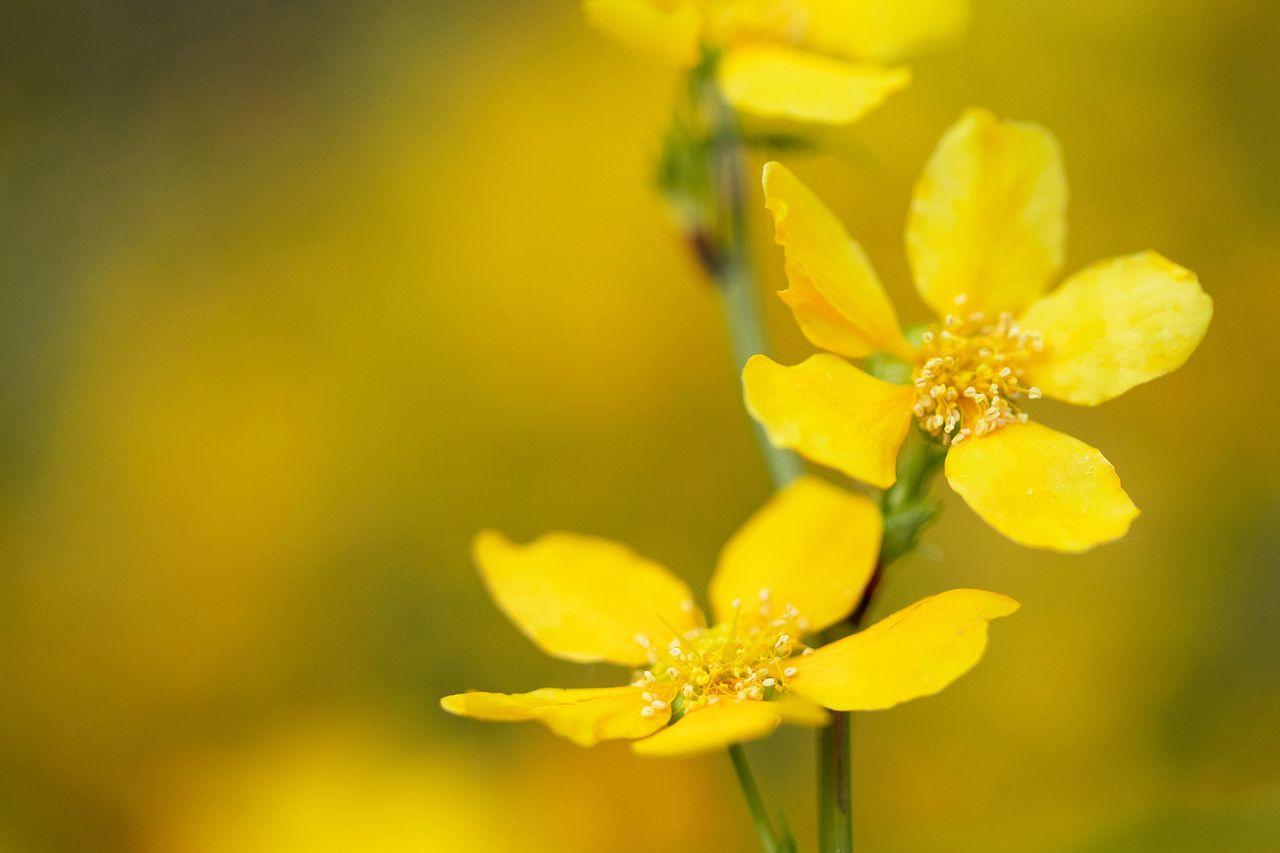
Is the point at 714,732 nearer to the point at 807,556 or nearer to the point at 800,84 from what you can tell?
the point at 807,556

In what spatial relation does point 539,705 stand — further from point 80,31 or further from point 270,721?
point 80,31

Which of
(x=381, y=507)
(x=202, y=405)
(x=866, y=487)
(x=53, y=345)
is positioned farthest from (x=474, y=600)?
(x=866, y=487)

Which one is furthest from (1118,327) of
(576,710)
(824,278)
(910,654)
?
(576,710)

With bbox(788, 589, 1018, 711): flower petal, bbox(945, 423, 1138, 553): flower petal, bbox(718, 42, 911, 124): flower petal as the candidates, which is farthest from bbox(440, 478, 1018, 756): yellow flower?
bbox(718, 42, 911, 124): flower petal

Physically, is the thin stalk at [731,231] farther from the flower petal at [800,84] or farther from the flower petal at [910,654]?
the flower petal at [910,654]

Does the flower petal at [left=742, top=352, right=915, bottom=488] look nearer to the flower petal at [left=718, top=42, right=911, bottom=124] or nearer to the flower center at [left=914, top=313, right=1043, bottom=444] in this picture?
the flower center at [left=914, top=313, right=1043, bottom=444]

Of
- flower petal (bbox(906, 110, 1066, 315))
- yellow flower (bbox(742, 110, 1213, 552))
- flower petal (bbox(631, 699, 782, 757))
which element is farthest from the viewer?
flower petal (bbox(906, 110, 1066, 315))
